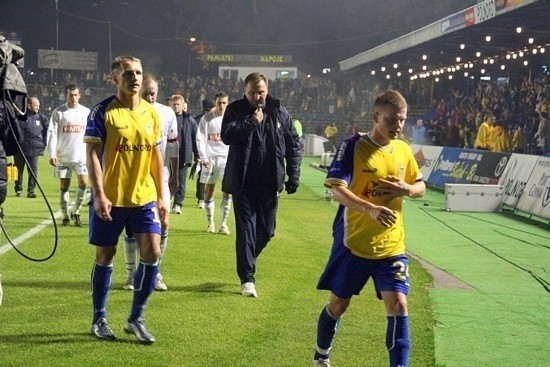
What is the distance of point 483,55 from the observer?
1583 inches

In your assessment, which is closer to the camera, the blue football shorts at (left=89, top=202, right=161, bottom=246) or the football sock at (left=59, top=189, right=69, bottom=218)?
the blue football shorts at (left=89, top=202, right=161, bottom=246)

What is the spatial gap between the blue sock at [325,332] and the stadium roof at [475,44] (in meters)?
20.0

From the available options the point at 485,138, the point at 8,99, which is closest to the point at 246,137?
the point at 8,99

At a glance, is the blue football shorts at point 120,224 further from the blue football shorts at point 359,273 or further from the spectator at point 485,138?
the spectator at point 485,138

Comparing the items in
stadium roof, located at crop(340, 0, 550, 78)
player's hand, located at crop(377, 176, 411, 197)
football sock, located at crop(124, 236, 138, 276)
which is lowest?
football sock, located at crop(124, 236, 138, 276)

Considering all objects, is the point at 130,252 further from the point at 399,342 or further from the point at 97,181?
the point at 399,342

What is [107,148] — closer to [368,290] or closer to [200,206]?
[368,290]

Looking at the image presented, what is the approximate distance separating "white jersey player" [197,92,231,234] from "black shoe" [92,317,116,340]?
22.5 ft

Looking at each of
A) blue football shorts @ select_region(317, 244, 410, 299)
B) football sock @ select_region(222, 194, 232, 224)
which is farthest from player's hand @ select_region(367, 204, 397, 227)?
football sock @ select_region(222, 194, 232, 224)

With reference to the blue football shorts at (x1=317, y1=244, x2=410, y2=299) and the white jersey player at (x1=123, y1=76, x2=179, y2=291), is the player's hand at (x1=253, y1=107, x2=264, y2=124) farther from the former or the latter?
the blue football shorts at (x1=317, y1=244, x2=410, y2=299)

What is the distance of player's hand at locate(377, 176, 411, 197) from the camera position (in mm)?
5418

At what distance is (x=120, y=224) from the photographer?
258 inches

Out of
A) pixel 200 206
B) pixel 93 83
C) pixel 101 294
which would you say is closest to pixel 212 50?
pixel 93 83

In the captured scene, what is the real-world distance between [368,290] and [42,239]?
4.93 m
